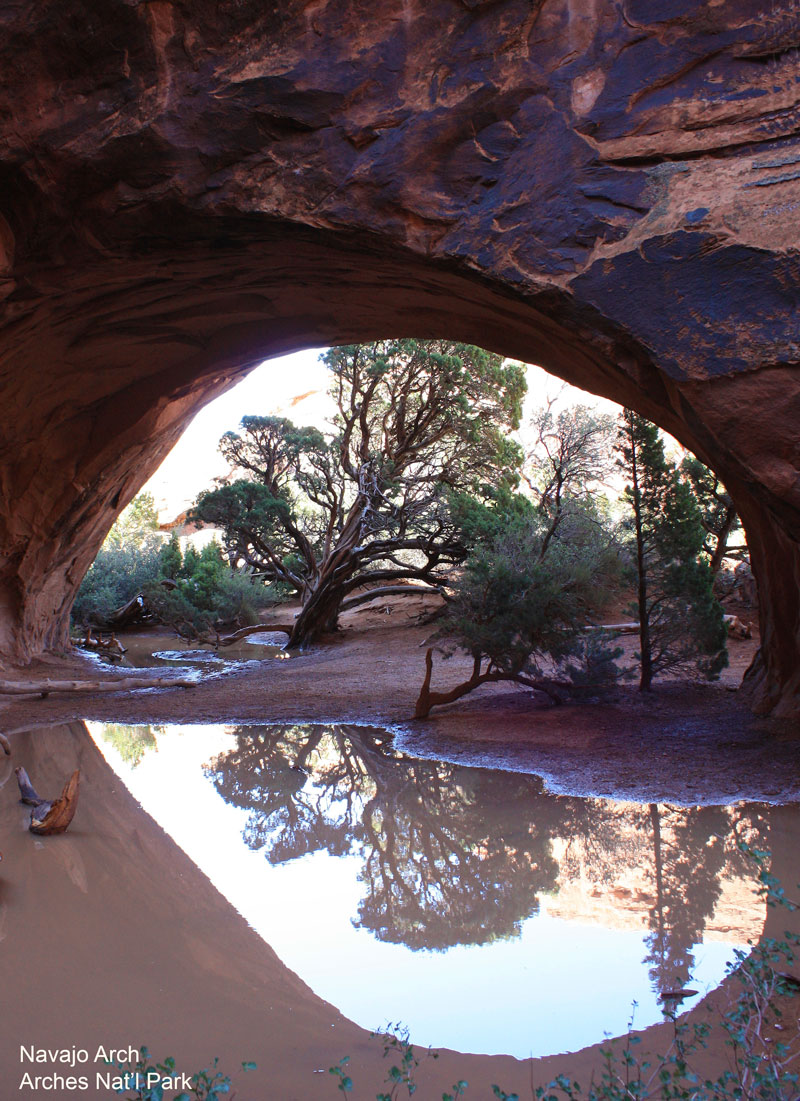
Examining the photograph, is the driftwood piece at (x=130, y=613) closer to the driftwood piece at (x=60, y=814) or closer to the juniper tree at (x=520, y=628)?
the juniper tree at (x=520, y=628)

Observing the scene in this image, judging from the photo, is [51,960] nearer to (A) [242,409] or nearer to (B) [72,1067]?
(B) [72,1067]

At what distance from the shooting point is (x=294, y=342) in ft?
31.7

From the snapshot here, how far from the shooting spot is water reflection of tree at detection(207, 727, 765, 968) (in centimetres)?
385

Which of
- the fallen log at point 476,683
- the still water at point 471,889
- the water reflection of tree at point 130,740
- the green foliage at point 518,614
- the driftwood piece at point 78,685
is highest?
the green foliage at point 518,614

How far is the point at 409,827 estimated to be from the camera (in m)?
5.21

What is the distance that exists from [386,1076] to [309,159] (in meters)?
5.75

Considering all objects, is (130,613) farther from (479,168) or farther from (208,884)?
(479,168)

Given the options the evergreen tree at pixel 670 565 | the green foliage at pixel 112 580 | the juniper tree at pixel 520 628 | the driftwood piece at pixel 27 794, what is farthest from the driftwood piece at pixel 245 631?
the driftwood piece at pixel 27 794

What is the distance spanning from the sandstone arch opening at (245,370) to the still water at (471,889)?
2381 millimetres

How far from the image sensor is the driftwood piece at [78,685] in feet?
28.9

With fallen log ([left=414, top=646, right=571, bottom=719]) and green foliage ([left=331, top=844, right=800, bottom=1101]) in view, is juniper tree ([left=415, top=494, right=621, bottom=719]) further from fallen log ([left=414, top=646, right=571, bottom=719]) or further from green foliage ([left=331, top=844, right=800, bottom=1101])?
green foliage ([left=331, top=844, right=800, bottom=1101])

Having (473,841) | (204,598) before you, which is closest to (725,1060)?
(473,841)

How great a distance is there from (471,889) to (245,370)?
28.2 ft

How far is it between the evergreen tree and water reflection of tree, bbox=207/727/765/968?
355cm
